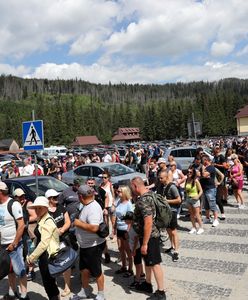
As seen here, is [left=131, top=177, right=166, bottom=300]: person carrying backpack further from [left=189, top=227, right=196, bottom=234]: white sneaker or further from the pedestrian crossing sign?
the pedestrian crossing sign

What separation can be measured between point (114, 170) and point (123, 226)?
29.0 feet

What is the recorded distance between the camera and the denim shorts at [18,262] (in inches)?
203

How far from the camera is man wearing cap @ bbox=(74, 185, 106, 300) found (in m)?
4.94

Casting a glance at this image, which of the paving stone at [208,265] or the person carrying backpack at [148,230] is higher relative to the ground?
the person carrying backpack at [148,230]

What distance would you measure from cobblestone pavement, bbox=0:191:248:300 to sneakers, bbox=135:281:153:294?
0.12m

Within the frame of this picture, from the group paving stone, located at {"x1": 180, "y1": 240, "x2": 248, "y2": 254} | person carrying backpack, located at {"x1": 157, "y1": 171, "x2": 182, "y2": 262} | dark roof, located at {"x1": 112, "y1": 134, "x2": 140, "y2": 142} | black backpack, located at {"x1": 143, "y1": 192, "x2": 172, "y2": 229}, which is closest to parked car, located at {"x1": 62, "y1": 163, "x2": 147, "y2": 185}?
paving stone, located at {"x1": 180, "y1": 240, "x2": 248, "y2": 254}

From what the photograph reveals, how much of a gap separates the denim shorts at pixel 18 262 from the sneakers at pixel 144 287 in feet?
5.90

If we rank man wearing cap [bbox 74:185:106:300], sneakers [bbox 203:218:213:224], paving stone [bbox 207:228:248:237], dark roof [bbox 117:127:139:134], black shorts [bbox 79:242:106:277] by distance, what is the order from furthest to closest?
1. dark roof [bbox 117:127:139:134]
2. sneakers [bbox 203:218:213:224]
3. paving stone [bbox 207:228:248:237]
4. black shorts [bbox 79:242:106:277]
5. man wearing cap [bbox 74:185:106:300]

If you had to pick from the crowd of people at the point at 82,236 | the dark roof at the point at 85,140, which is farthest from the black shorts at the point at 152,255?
the dark roof at the point at 85,140

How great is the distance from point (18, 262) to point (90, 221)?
1.29m

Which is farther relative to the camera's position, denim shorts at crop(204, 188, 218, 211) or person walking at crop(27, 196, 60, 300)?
denim shorts at crop(204, 188, 218, 211)

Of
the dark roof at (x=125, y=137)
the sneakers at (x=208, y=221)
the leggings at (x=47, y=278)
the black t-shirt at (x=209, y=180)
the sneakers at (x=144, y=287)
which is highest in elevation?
the black t-shirt at (x=209, y=180)

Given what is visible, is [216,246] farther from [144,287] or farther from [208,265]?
[144,287]

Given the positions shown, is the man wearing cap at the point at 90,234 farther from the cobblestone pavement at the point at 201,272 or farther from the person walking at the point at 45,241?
the cobblestone pavement at the point at 201,272
